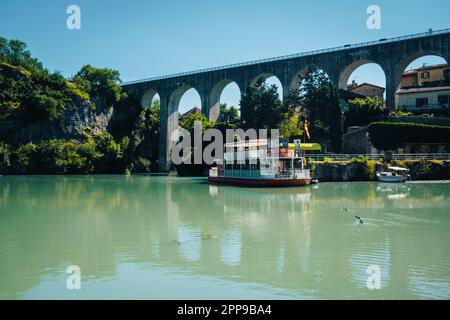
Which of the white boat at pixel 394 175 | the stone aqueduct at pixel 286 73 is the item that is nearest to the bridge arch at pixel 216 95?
the stone aqueduct at pixel 286 73

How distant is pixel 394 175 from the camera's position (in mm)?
37000

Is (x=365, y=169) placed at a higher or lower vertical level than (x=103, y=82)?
lower

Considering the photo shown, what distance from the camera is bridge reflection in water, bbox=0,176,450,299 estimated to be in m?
8.57

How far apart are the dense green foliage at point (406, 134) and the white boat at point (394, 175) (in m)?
3.12

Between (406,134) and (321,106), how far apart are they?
29.1 feet

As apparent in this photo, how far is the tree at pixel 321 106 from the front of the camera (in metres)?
44.2

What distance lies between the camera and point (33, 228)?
1534cm

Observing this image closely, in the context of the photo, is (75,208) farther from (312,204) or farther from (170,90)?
(170,90)

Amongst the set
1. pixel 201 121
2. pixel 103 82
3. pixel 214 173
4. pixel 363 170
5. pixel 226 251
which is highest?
pixel 103 82

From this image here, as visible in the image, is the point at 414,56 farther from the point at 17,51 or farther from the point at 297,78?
the point at 17,51

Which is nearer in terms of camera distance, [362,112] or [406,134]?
[406,134]

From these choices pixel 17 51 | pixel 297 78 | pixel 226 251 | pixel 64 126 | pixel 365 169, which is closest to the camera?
pixel 226 251

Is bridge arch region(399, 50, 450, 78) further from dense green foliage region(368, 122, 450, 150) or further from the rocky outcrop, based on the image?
the rocky outcrop

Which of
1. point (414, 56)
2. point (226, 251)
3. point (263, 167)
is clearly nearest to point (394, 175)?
point (263, 167)
